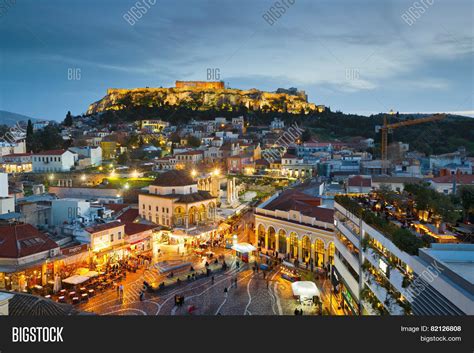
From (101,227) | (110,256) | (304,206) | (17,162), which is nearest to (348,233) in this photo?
(304,206)

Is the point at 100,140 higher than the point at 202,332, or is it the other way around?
the point at 100,140

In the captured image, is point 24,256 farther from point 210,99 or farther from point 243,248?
point 210,99

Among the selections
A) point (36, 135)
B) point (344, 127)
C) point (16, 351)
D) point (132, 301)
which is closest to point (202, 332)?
point (16, 351)

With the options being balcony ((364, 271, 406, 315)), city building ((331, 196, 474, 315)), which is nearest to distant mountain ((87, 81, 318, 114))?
city building ((331, 196, 474, 315))

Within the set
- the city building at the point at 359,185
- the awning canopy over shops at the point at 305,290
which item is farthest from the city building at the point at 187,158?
the awning canopy over shops at the point at 305,290

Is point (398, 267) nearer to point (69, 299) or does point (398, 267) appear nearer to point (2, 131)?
point (69, 299)

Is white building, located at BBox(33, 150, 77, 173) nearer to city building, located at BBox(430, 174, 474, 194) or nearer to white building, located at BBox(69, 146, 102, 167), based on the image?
white building, located at BBox(69, 146, 102, 167)
